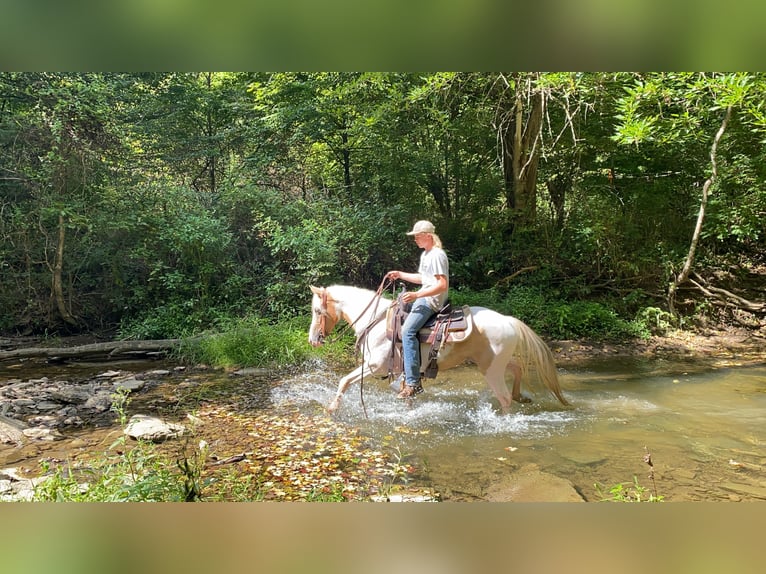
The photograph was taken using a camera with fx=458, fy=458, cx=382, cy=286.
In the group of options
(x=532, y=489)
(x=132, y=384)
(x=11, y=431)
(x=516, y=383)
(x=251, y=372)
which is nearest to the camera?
(x=532, y=489)

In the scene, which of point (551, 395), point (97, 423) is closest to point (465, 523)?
point (551, 395)

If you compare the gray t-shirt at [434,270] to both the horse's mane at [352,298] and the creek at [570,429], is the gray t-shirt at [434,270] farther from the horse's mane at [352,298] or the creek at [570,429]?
the creek at [570,429]

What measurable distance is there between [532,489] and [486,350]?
3.79 feet

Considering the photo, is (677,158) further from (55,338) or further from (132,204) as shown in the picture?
(55,338)

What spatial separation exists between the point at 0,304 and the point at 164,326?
209 cm

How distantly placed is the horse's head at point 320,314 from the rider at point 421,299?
0.60 m

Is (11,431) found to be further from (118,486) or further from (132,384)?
(118,486)

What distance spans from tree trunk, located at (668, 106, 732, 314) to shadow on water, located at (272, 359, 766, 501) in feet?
4.99

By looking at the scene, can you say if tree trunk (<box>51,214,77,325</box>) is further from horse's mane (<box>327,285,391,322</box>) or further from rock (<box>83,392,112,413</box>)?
horse's mane (<box>327,285,391,322</box>)

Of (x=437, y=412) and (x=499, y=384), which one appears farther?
(x=437, y=412)

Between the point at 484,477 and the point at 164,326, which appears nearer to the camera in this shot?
the point at 484,477

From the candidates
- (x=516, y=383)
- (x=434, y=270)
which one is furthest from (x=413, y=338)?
(x=516, y=383)

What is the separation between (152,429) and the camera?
Result: 125 inches
